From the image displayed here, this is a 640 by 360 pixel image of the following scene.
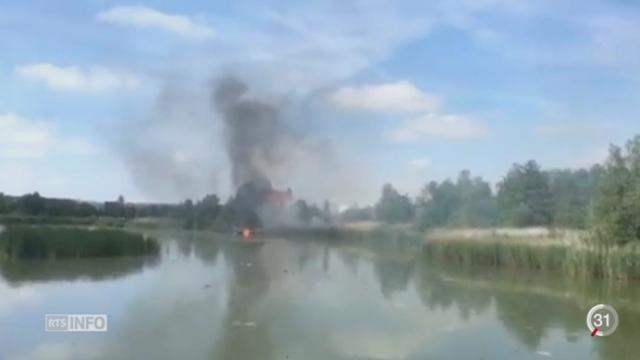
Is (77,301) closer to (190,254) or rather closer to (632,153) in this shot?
(190,254)

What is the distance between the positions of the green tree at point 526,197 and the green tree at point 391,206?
1.94m

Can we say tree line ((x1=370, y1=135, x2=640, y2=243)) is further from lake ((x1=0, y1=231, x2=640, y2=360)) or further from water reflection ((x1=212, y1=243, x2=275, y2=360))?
water reflection ((x1=212, y1=243, x2=275, y2=360))

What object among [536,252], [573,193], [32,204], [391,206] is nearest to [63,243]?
[32,204]

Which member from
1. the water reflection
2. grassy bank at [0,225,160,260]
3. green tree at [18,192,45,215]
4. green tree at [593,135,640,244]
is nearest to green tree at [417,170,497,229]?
green tree at [593,135,640,244]

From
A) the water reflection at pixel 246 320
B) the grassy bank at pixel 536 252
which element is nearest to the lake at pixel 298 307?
the water reflection at pixel 246 320

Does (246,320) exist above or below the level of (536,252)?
below

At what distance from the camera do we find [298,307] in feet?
24.7

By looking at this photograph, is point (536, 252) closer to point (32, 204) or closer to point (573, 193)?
point (573, 193)

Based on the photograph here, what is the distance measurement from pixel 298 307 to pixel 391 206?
4.91 meters

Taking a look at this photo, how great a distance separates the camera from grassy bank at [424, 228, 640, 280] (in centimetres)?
1173

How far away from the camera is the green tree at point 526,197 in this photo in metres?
13.1

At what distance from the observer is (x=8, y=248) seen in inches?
436

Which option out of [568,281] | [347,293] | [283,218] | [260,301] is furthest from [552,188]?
[260,301]

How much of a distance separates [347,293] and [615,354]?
12.1 ft
